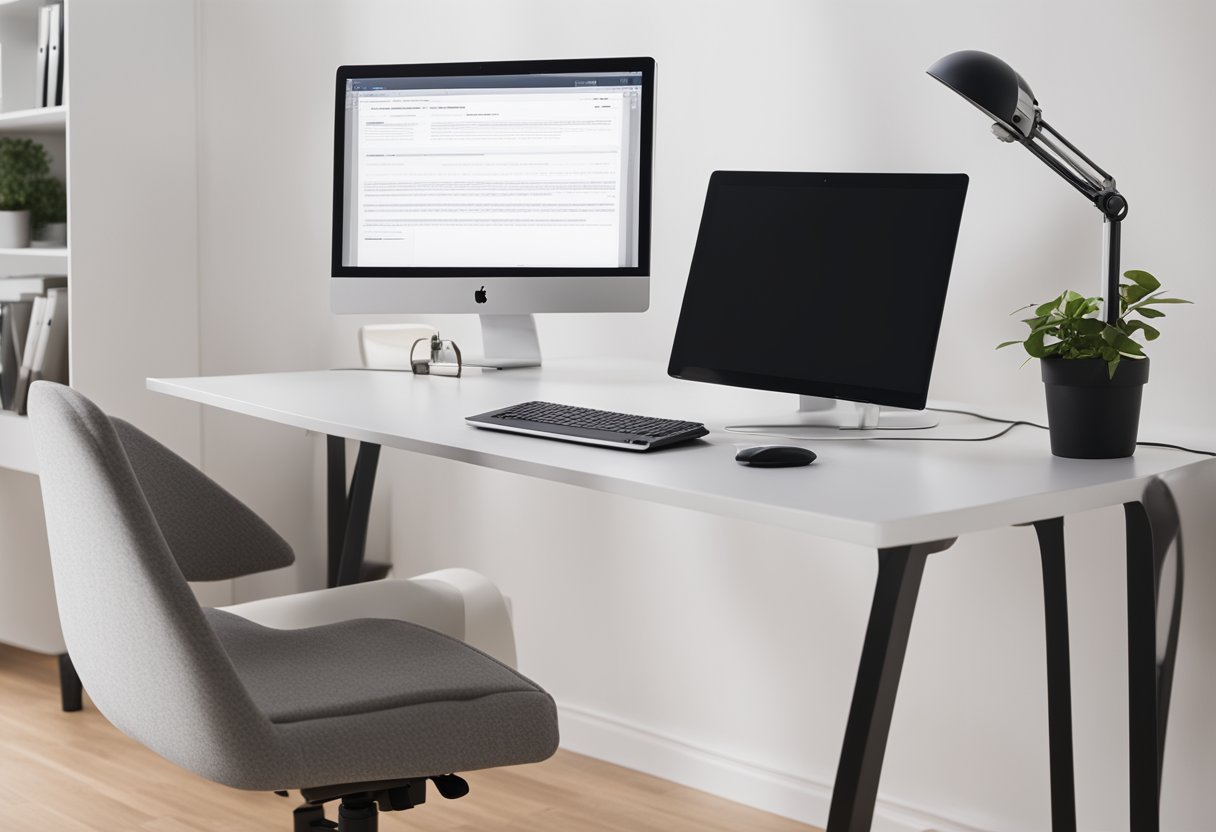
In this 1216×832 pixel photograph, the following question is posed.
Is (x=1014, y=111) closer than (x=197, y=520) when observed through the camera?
Yes

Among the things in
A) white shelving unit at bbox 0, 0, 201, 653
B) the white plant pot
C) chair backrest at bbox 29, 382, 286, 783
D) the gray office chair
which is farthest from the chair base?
the white plant pot

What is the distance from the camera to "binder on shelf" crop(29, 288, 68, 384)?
126 inches

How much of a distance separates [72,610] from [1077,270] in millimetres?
1500

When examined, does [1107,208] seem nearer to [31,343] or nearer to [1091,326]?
[1091,326]

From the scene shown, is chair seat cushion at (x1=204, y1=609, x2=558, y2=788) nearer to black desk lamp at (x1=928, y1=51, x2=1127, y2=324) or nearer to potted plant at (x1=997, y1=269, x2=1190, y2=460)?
potted plant at (x1=997, y1=269, x2=1190, y2=460)

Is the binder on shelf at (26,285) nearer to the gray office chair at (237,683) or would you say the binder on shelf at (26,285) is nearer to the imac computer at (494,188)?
the imac computer at (494,188)

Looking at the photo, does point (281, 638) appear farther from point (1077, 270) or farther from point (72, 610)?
point (1077, 270)

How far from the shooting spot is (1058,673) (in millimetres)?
1927

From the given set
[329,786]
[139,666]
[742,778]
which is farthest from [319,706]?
[742,778]

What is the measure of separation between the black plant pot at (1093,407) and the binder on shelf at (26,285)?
2540 millimetres

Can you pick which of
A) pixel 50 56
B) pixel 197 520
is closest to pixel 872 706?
pixel 197 520

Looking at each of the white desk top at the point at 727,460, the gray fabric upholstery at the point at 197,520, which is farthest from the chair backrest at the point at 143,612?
the gray fabric upholstery at the point at 197,520

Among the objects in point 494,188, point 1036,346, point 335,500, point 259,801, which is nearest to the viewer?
point 1036,346

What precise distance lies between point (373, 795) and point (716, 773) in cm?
128
